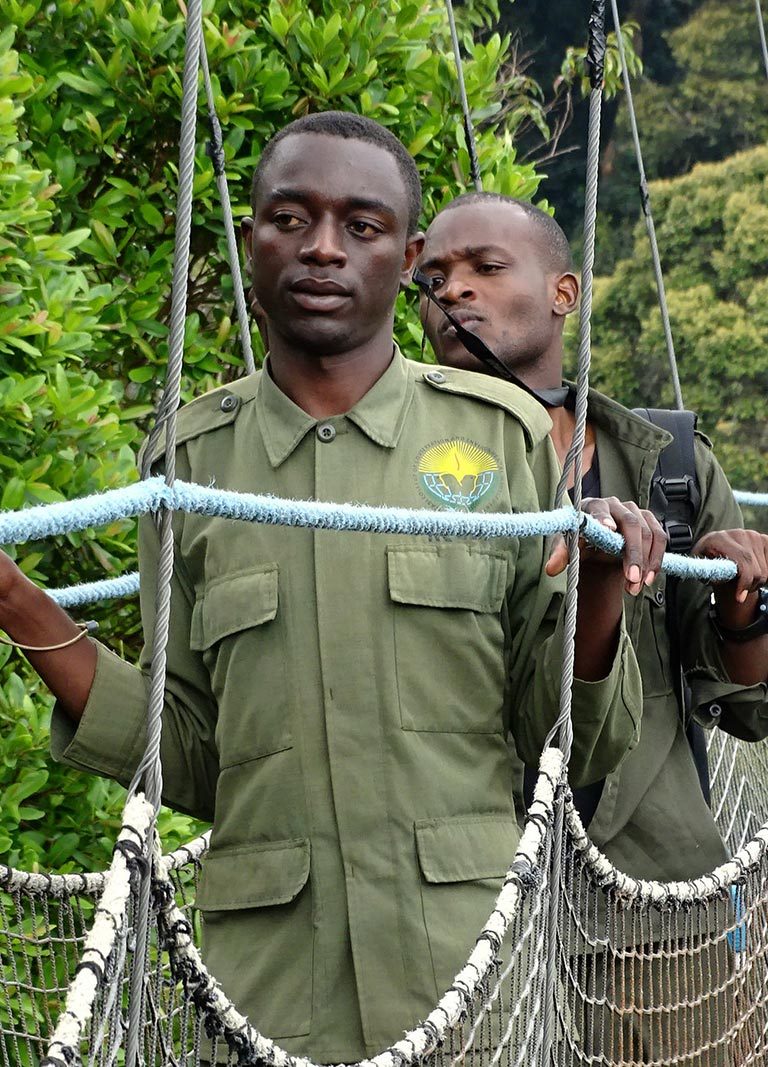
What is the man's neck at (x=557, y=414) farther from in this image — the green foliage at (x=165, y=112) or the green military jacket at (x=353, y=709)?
the green foliage at (x=165, y=112)

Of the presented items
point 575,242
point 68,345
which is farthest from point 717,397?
point 68,345

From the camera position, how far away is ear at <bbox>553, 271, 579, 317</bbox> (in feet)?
9.07

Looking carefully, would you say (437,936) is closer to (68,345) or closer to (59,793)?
(59,793)

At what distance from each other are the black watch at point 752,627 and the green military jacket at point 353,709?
1.65 ft

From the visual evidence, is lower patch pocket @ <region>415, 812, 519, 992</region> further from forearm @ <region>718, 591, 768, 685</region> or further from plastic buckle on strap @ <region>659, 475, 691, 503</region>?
plastic buckle on strap @ <region>659, 475, 691, 503</region>

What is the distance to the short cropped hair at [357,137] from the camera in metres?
1.94

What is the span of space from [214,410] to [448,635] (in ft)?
1.29

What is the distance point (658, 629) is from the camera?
2443 millimetres

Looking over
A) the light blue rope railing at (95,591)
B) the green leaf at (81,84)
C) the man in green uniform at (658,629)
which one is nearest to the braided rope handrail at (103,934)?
the light blue rope railing at (95,591)

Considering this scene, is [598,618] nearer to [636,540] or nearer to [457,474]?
[636,540]

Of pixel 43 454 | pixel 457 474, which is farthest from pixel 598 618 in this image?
pixel 43 454

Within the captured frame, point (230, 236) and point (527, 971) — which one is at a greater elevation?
point (230, 236)

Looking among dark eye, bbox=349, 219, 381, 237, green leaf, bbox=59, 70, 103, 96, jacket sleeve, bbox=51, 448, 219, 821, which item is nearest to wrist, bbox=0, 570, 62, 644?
jacket sleeve, bbox=51, 448, 219, 821

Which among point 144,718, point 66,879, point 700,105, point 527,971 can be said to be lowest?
point 527,971
